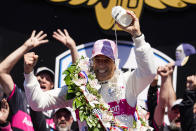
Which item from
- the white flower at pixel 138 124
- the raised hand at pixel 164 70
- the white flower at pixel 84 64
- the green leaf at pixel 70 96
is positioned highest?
the white flower at pixel 84 64

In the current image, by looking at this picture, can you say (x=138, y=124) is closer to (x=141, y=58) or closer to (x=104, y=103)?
(x=104, y=103)

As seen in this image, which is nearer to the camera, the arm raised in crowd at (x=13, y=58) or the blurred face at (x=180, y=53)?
the arm raised in crowd at (x=13, y=58)

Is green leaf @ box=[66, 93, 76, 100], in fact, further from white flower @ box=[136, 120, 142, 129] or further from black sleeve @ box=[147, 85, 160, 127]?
black sleeve @ box=[147, 85, 160, 127]

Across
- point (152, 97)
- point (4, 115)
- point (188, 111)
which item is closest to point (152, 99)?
point (152, 97)

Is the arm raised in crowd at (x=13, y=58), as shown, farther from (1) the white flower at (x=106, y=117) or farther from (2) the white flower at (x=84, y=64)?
(1) the white flower at (x=106, y=117)

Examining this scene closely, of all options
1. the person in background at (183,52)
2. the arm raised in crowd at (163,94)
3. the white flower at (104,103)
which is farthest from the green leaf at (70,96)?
the person in background at (183,52)

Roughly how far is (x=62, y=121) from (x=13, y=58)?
1287mm

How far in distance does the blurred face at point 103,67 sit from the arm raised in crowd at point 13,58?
0.68 metres

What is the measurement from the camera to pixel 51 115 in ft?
18.9

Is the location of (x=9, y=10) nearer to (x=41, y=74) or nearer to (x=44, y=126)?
(x=41, y=74)

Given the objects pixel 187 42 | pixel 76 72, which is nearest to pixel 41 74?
pixel 76 72

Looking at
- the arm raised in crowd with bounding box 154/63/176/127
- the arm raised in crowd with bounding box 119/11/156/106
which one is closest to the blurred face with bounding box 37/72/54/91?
the arm raised in crowd with bounding box 154/63/176/127

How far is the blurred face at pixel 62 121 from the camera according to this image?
511cm

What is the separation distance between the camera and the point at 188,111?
4020 millimetres
